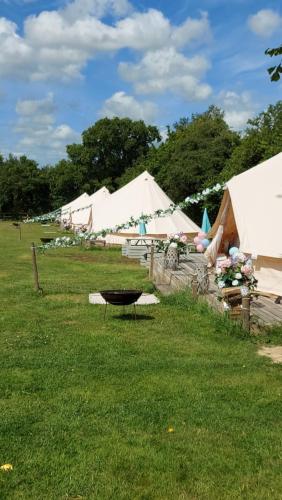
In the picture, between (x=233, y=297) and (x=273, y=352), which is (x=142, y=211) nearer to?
(x=233, y=297)

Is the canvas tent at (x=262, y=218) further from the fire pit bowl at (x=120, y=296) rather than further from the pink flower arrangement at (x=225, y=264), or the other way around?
the fire pit bowl at (x=120, y=296)

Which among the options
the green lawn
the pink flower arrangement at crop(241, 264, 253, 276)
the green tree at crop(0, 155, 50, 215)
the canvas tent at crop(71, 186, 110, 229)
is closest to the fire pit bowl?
the green lawn

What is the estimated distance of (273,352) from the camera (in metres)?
7.99

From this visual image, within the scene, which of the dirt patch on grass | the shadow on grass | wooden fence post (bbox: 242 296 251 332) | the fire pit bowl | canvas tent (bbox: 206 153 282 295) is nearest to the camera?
the dirt patch on grass

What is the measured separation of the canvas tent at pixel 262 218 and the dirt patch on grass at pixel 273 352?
3705 mm

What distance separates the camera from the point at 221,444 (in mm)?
4898

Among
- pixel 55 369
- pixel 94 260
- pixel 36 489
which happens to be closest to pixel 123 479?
pixel 36 489

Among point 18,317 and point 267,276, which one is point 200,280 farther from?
point 18,317

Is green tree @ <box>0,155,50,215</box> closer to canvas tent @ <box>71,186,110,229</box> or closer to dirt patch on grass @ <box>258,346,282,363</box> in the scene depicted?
canvas tent @ <box>71,186,110,229</box>

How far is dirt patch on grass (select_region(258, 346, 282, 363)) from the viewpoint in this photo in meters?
7.67

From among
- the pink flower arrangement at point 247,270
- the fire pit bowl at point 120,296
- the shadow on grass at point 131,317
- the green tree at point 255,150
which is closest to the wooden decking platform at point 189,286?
the pink flower arrangement at point 247,270

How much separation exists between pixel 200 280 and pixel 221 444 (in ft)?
23.2

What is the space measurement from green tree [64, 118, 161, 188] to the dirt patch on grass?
56.4 metres

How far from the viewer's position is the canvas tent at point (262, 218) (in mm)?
11969
